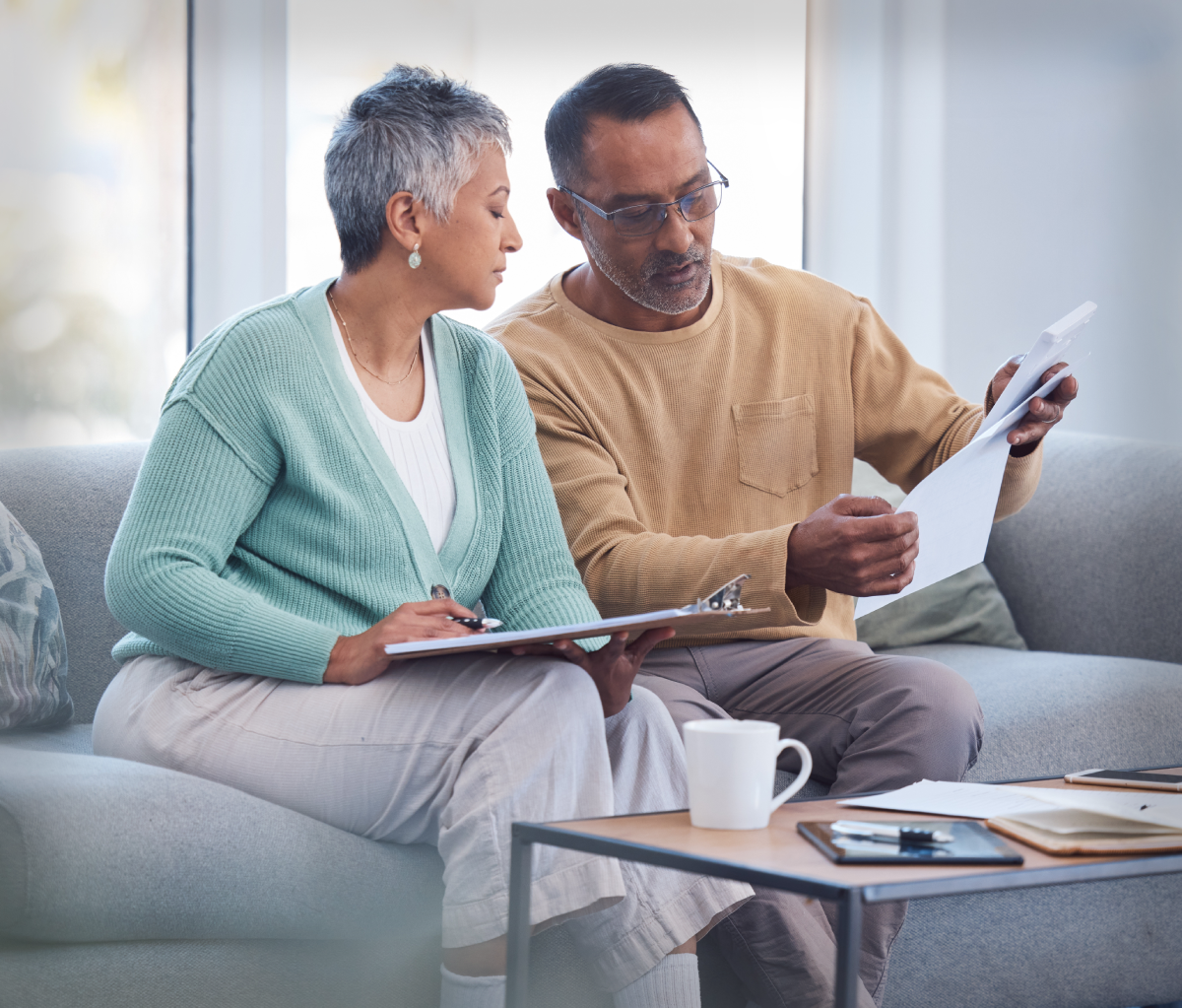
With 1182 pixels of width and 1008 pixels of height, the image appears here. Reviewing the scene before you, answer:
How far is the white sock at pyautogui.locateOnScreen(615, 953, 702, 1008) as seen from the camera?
1058 millimetres

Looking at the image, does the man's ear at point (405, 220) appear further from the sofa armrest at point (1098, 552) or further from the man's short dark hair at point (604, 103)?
the sofa armrest at point (1098, 552)

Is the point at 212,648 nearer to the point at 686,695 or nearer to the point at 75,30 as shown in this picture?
the point at 686,695

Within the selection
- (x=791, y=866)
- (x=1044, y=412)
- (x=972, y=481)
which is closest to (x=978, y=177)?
(x=1044, y=412)

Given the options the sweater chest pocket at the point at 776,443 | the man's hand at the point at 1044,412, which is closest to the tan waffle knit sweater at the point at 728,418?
the sweater chest pocket at the point at 776,443

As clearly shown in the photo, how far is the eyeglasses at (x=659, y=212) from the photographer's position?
5.28ft

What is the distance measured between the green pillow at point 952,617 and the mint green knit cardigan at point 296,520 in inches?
30.1

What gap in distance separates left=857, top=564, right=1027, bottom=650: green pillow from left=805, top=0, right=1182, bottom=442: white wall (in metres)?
0.51

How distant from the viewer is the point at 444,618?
1143 millimetres

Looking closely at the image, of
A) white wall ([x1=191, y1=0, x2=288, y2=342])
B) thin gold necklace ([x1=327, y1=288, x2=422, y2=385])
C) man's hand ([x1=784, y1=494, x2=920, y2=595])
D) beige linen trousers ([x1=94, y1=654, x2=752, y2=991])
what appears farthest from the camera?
white wall ([x1=191, y1=0, x2=288, y2=342])

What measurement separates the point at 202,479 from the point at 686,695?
0.62m

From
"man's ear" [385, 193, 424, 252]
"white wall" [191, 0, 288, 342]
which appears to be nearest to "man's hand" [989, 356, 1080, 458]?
"man's ear" [385, 193, 424, 252]

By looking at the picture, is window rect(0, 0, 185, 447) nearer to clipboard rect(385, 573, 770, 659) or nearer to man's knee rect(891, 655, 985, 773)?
clipboard rect(385, 573, 770, 659)

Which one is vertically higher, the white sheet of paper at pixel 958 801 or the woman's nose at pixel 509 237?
the woman's nose at pixel 509 237

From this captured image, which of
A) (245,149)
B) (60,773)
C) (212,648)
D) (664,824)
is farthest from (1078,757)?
(245,149)
